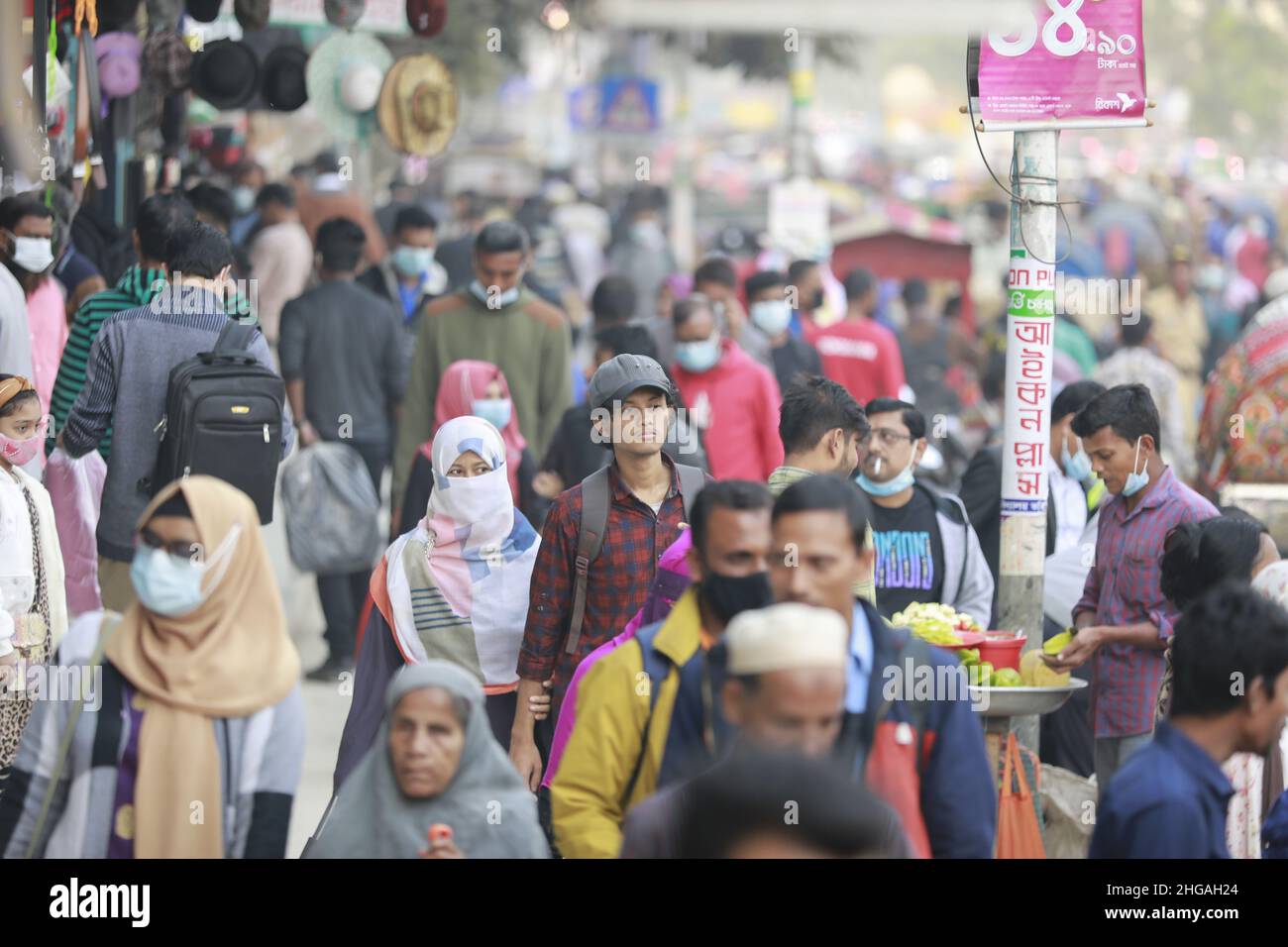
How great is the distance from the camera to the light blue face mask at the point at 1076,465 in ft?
25.8

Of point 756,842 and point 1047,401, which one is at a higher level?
point 1047,401

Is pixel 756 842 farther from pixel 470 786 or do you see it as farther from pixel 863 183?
pixel 863 183

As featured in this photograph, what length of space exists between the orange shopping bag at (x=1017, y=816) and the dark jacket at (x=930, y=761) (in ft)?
5.87

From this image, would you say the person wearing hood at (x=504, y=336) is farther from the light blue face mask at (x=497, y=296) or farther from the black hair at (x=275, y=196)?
the black hair at (x=275, y=196)

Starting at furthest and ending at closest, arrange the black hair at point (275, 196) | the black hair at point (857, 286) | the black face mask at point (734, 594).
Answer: the black hair at point (275, 196) < the black hair at point (857, 286) < the black face mask at point (734, 594)

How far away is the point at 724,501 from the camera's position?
14.9ft

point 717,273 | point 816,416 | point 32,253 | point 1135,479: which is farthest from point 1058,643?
point 717,273

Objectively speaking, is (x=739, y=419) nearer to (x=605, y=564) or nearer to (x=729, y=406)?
(x=729, y=406)

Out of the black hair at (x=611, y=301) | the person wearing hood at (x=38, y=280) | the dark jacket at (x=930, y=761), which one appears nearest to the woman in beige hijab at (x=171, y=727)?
the dark jacket at (x=930, y=761)

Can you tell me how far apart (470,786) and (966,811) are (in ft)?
3.20

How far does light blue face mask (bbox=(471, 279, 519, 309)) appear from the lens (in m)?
9.53

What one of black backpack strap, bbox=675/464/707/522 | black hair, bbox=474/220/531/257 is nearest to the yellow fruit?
black backpack strap, bbox=675/464/707/522
